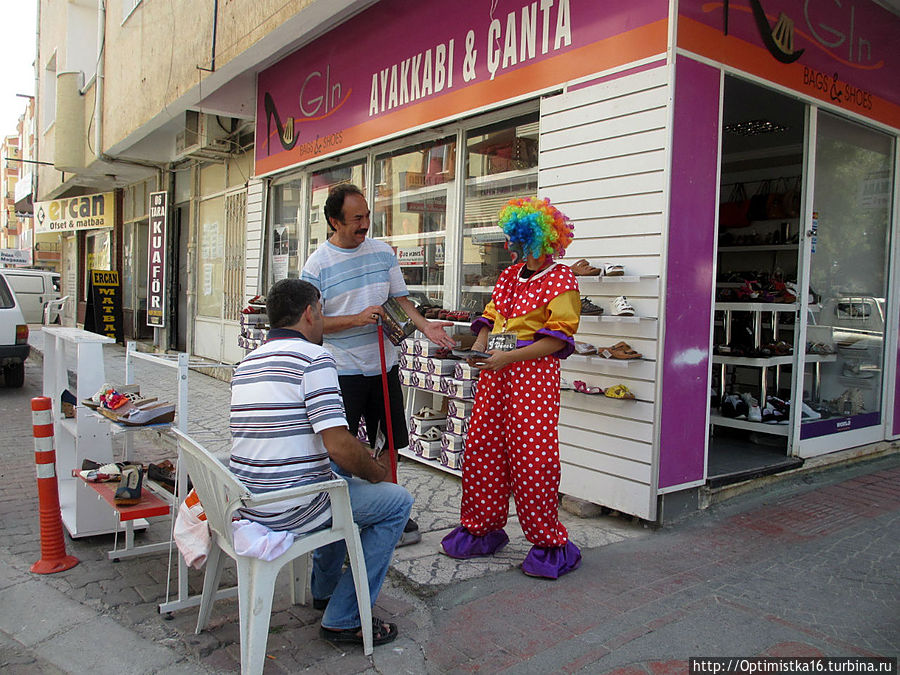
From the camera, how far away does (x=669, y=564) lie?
3678mm

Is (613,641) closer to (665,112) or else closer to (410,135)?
(665,112)

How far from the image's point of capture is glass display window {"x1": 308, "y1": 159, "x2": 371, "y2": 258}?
25.0 feet

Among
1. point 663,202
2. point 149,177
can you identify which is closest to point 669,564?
point 663,202

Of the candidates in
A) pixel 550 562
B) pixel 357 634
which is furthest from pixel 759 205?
pixel 357 634

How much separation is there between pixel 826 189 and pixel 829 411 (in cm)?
189

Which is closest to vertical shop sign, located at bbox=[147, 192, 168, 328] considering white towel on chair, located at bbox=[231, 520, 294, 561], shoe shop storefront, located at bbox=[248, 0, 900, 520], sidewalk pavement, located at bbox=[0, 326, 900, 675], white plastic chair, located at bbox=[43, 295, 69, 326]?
white plastic chair, located at bbox=[43, 295, 69, 326]

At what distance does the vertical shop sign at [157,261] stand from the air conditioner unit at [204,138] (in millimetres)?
2308

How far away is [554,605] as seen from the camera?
321cm

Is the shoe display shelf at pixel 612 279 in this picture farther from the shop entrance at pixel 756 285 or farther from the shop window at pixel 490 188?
the shop entrance at pixel 756 285

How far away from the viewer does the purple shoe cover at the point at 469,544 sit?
3717 mm

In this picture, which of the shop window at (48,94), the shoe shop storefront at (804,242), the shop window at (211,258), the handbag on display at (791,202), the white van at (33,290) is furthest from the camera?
the white van at (33,290)

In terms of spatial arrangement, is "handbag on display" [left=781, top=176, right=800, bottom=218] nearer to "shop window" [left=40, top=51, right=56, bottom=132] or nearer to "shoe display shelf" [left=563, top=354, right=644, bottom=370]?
"shoe display shelf" [left=563, top=354, right=644, bottom=370]

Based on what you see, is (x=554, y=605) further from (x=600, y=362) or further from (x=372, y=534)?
(x=600, y=362)

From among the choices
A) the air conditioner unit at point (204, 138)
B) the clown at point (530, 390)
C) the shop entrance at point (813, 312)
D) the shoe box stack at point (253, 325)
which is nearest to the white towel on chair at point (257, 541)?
the clown at point (530, 390)
